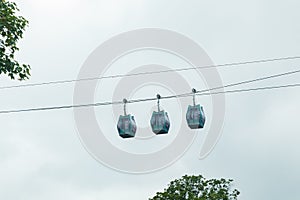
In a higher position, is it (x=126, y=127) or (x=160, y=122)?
(x=160, y=122)

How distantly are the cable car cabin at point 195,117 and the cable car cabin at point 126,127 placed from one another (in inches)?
64.1

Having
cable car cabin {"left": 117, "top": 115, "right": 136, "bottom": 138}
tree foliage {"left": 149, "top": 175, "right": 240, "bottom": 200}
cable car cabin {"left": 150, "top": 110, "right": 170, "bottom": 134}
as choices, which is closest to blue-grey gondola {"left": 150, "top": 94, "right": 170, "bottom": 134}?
cable car cabin {"left": 150, "top": 110, "right": 170, "bottom": 134}

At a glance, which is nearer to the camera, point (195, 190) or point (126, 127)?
point (126, 127)

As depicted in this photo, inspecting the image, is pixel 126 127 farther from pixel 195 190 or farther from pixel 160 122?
pixel 195 190

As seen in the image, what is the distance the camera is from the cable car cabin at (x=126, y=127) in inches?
787

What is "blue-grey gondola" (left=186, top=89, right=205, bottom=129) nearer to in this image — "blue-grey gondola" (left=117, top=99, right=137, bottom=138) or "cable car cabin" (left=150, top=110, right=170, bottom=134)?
"cable car cabin" (left=150, top=110, right=170, bottom=134)

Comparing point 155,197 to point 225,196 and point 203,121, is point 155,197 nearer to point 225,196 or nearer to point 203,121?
point 225,196

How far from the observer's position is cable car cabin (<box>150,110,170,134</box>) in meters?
19.7

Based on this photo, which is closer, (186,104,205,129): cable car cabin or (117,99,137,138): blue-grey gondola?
(186,104,205,129): cable car cabin

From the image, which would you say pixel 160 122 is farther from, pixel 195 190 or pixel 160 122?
pixel 195 190

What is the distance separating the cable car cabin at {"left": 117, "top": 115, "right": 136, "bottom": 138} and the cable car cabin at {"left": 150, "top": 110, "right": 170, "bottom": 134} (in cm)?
60

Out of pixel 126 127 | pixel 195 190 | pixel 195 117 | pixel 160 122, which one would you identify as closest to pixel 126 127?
pixel 126 127

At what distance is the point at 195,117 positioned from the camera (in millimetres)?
19672

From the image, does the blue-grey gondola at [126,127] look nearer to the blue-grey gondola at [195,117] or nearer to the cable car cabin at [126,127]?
the cable car cabin at [126,127]
